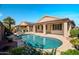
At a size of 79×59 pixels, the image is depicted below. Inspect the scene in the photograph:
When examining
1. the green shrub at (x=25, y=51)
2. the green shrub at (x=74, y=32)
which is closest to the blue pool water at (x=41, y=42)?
the green shrub at (x=25, y=51)

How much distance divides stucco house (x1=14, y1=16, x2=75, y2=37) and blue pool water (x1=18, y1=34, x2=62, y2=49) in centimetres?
10

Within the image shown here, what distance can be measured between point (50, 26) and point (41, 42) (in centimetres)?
28

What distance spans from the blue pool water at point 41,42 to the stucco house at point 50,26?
10 centimetres

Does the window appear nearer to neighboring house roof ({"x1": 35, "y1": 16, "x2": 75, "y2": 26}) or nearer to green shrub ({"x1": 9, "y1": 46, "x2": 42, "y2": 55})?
neighboring house roof ({"x1": 35, "y1": 16, "x2": 75, "y2": 26})

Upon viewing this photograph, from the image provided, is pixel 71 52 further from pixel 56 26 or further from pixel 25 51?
pixel 25 51

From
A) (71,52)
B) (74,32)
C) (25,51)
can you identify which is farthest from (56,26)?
(25,51)

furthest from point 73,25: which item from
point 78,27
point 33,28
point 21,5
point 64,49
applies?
point 21,5

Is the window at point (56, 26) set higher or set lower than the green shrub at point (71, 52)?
higher

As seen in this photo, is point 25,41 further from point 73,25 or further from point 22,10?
point 73,25

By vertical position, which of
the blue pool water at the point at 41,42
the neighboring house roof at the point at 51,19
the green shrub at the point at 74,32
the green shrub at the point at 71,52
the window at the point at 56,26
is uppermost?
the neighboring house roof at the point at 51,19

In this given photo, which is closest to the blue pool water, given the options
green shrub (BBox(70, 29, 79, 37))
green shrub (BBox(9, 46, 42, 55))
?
green shrub (BBox(9, 46, 42, 55))

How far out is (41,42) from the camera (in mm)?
3561

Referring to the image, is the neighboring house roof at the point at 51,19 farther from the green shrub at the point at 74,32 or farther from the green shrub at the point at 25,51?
the green shrub at the point at 25,51

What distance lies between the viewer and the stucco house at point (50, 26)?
3556 millimetres
